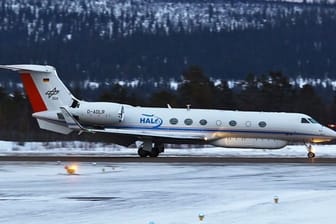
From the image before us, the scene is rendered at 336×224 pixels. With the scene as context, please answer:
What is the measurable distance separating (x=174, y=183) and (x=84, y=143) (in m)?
29.6

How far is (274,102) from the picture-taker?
3260 inches

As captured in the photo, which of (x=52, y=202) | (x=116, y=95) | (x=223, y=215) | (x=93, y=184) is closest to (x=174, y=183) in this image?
(x=93, y=184)

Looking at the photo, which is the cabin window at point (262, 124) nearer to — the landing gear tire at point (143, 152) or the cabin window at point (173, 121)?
the cabin window at point (173, 121)

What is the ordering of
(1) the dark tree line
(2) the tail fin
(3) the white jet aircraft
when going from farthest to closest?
(1) the dark tree line, (2) the tail fin, (3) the white jet aircraft

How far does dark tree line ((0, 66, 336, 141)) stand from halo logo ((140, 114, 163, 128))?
3094 cm

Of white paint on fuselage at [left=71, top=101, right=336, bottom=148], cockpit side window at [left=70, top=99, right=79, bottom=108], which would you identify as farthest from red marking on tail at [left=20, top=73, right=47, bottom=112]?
white paint on fuselage at [left=71, top=101, right=336, bottom=148]

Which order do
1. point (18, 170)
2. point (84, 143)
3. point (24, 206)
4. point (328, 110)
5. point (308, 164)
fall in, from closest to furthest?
point (24, 206)
point (18, 170)
point (308, 164)
point (84, 143)
point (328, 110)

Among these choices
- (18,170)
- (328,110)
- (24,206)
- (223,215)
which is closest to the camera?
(223,215)

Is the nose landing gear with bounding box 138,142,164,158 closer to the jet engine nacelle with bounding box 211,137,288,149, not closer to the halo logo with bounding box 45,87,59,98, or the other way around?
the jet engine nacelle with bounding box 211,137,288,149

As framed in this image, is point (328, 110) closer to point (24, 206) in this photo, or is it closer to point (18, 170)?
point (18, 170)

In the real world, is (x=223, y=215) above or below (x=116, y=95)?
below

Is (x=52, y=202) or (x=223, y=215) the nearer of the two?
(x=223, y=215)

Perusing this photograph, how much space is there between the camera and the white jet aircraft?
121 feet

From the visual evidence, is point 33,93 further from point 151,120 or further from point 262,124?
point 262,124
